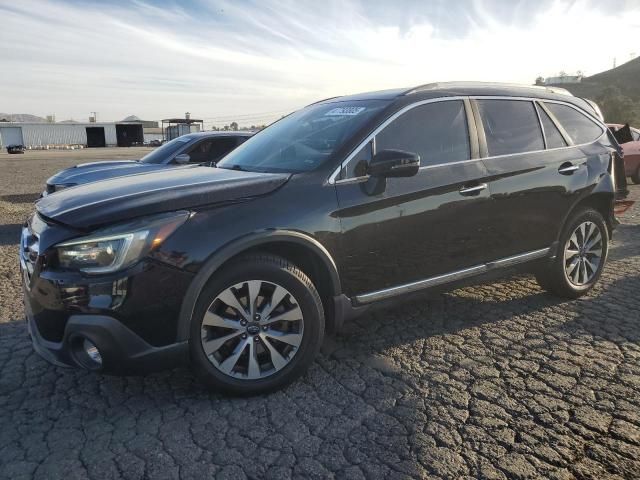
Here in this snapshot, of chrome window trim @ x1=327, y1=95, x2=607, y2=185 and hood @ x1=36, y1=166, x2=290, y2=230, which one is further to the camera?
chrome window trim @ x1=327, y1=95, x2=607, y2=185

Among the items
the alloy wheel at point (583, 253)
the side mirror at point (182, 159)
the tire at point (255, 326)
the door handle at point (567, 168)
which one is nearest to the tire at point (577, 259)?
the alloy wheel at point (583, 253)

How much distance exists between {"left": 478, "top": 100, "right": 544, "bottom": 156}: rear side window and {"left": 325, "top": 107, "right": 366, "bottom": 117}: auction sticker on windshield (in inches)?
39.2

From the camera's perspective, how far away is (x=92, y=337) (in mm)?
2488

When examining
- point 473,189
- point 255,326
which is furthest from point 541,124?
point 255,326

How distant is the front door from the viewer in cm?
315

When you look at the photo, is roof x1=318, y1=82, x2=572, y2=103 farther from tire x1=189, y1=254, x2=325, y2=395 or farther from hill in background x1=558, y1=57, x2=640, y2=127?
hill in background x1=558, y1=57, x2=640, y2=127

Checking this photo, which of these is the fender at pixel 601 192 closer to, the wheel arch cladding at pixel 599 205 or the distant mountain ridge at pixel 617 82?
the wheel arch cladding at pixel 599 205

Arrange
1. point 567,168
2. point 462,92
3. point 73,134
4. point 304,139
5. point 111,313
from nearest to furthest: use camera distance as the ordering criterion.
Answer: point 111,313 < point 304,139 < point 462,92 < point 567,168 < point 73,134

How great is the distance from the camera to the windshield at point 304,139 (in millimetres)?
3348

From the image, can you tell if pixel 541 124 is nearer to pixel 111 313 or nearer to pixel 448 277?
pixel 448 277

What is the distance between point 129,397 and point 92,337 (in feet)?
2.14

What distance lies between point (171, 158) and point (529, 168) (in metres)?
5.69

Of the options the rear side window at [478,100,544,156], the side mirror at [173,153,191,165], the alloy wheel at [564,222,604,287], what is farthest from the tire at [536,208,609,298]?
the side mirror at [173,153,191,165]

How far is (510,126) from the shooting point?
4031 millimetres
